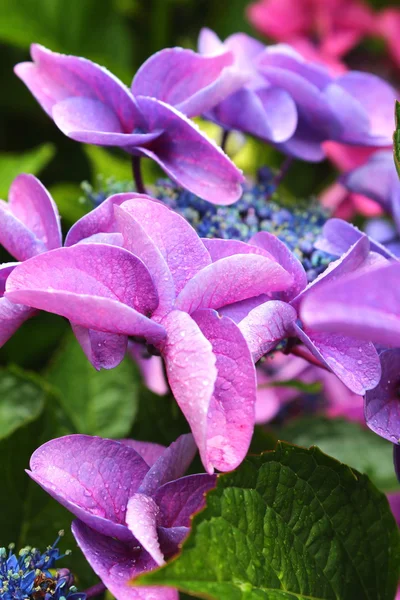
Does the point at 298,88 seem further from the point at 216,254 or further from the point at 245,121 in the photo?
the point at 216,254

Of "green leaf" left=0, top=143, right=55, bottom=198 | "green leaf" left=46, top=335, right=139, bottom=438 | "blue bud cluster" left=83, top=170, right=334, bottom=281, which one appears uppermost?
"blue bud cluster" left=83, top=170, right=334, bottom=281

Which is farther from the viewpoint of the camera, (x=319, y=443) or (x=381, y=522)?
(x=319, y=443)

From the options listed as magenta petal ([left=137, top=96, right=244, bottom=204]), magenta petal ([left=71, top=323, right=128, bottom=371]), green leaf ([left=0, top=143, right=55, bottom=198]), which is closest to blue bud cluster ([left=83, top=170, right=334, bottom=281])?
magenta petal ([left=137, top=96, right=244, bottom=204])

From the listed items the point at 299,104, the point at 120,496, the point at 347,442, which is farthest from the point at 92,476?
the point at 347,442

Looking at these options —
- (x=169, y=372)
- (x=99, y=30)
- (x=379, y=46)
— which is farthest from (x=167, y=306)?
(x=379, y=46)

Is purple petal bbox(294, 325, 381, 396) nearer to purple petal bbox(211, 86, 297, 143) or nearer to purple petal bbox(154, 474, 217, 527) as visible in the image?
purple petal bbox(154, 474, 217, 527)

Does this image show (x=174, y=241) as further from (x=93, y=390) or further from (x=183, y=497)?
(x=93, y=390)

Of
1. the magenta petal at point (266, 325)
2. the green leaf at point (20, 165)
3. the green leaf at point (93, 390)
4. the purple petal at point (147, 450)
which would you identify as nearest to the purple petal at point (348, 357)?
the magenta petal at point (266, 325)
